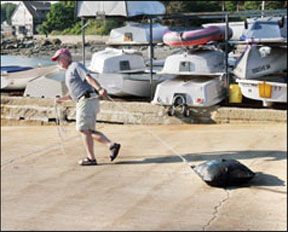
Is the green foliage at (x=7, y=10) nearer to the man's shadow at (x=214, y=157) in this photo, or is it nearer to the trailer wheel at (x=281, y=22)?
the man's shadow at (x=214, y=157)

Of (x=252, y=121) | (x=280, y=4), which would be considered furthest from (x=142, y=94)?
(x=280, y=4)

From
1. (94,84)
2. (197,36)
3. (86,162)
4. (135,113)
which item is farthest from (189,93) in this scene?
(94,84)

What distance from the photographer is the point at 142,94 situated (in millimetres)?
5672

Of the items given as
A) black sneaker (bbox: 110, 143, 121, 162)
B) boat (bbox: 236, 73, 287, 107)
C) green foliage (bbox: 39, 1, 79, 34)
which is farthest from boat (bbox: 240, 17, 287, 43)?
green foliage (bbox: 39, 1, 79, 34)

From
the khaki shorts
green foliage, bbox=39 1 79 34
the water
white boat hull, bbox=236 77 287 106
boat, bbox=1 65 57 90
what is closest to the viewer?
green foliage, bbox=39 1 79 34

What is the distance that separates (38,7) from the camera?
1.87m

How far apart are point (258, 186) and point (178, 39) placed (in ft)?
9.29

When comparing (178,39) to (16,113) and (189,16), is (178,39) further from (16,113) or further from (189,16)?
(16,113)

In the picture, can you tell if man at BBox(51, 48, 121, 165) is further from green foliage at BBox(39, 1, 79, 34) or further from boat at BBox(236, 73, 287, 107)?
boat at BBox(236, 73, 287, 107)

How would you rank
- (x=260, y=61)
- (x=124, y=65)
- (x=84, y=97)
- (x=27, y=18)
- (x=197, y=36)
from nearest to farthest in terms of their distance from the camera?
(x=27, y=18) → (x=84, y=97) → (x=260, y=61) → (x=197, y=36) → (x=124, y=65)

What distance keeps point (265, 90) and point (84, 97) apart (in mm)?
1887

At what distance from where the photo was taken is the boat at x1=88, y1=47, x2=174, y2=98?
18.5ft

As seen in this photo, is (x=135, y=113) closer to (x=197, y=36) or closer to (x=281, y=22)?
(x=197, y=36)

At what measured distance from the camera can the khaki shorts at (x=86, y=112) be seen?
314cm
